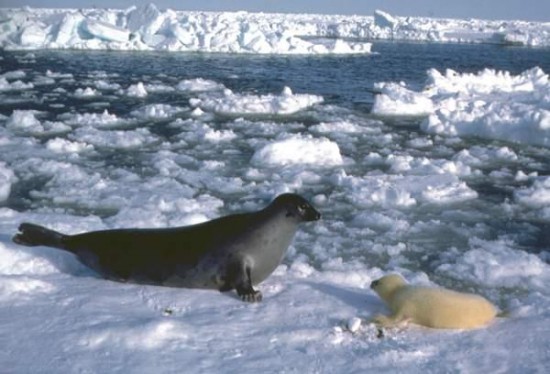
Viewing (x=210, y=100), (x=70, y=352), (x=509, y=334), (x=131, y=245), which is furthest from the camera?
(x=210, y=100)

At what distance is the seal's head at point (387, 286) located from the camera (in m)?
2.87

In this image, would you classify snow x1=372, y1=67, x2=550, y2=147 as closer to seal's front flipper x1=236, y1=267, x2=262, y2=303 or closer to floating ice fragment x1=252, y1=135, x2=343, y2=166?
floating ice fragment x1=252, y1=135, x2=343, y2=166

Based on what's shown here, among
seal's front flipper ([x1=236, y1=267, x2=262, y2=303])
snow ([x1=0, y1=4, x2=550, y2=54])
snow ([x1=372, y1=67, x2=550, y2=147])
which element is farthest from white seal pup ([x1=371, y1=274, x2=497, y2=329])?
snow ([x1=0, y1=4, x2=550, y2=54])

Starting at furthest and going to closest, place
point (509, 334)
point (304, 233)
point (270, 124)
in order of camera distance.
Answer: point (270, 124)
point (304, 233)
point (509, 334)

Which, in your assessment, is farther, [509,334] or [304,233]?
[304,233]

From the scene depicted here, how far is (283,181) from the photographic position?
658 cm

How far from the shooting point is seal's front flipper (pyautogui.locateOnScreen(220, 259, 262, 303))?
292 centimetres

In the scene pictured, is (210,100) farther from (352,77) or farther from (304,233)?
(352,77)

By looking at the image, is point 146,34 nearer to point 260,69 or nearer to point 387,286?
point 260,69

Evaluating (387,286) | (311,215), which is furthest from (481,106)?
(387,286)

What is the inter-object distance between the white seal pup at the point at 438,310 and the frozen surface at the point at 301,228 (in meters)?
0.07

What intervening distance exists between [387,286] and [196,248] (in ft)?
3.52

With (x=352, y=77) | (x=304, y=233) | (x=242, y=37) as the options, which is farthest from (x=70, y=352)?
(x=242, y=37)

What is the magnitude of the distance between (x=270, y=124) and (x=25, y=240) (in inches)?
278
